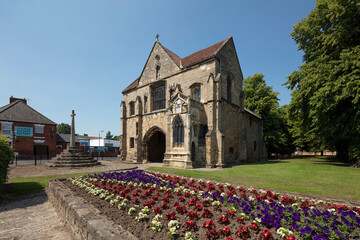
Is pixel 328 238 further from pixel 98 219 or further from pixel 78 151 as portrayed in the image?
pixel 78 151

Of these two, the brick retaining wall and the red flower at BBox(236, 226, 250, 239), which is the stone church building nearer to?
the brick retaining wall

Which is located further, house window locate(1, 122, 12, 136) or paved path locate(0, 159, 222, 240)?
house window locate(1, 122, 12, 136)

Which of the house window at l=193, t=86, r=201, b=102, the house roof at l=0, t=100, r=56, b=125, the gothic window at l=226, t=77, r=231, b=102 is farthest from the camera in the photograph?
the house roof at l=0, t=100, r=56, b=125

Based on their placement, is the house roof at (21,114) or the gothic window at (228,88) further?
the house roof at (21,114)

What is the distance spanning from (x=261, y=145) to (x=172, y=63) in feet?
58.4

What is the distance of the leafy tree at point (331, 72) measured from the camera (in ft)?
39.9

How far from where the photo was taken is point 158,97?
886 inches

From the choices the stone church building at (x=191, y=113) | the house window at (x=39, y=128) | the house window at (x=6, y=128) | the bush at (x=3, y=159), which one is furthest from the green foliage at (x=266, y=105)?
the house window at (x=6, y=128)

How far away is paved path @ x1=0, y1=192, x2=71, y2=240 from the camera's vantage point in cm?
445

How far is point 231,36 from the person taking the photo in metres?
20.1

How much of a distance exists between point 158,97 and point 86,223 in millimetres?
19494

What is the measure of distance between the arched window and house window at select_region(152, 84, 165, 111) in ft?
18.4

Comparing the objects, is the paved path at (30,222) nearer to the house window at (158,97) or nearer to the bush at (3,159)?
the bush at (3,159)

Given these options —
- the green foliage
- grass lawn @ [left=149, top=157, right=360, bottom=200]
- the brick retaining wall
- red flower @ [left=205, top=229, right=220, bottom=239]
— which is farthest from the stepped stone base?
the green foliage
